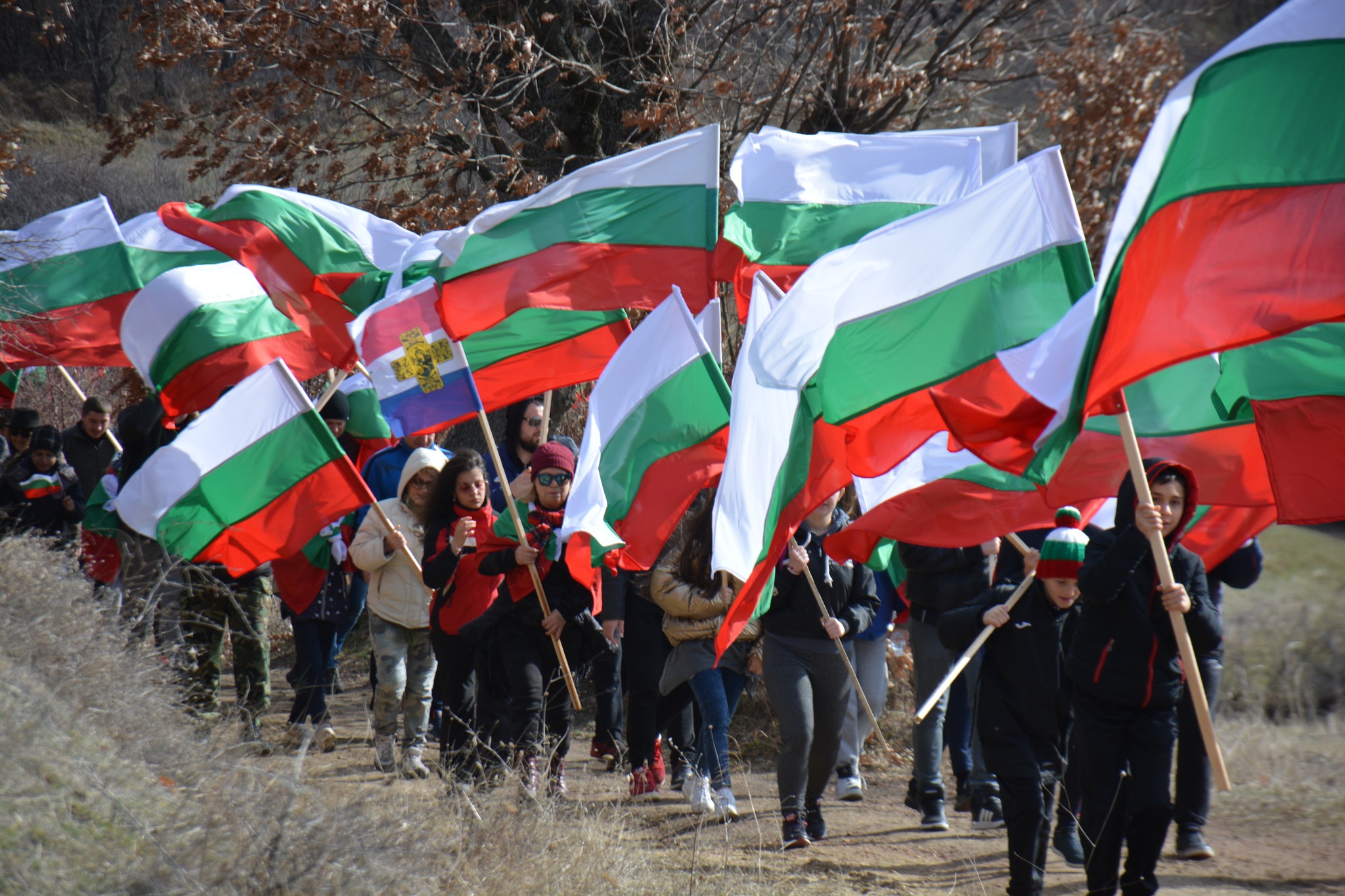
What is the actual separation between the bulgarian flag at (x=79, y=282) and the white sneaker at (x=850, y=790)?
5.89 meters

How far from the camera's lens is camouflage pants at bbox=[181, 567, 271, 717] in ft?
27.1

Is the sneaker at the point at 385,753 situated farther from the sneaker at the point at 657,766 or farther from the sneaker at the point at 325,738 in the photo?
the sneaker at the point at 657,766

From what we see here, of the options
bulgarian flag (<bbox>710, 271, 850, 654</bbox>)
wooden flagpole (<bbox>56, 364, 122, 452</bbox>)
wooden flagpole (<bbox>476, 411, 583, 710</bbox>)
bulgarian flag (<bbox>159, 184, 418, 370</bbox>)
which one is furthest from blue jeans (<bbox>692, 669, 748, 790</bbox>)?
wooden flagpole (<bbox>56, 364, 122, 452</bbox>)

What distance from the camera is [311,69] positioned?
1216 centimetres

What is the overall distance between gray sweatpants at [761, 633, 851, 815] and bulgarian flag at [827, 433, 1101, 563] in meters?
0.60

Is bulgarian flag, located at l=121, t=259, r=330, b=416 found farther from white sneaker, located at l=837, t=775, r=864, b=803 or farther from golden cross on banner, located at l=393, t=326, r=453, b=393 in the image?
white sneaker, located at l=837, t=775, r=864, b=803

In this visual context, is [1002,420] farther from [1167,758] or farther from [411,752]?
[411,752]

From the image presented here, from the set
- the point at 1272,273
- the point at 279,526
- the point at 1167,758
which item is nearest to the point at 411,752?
the point at 279,526

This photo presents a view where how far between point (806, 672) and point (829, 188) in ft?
9.12

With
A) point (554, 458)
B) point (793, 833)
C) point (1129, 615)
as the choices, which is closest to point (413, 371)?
point (554, 458)

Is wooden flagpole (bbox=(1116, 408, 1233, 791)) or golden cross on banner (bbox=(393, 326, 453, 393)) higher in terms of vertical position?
golden cross on banner (bbox=(393, 326, 453, 393))

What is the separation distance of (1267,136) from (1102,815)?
2.73 m

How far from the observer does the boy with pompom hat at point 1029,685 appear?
5.58 meters

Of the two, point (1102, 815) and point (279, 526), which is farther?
point (279, 526)
